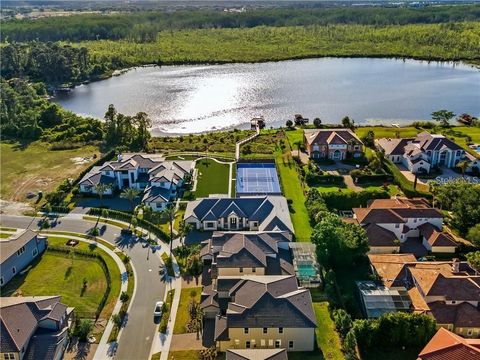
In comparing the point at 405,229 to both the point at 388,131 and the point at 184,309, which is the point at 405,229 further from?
the point at 388,131

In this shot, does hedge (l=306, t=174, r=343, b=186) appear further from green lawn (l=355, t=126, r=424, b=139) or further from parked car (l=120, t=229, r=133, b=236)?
parked car (l=120, t=229, r=133, b=236)

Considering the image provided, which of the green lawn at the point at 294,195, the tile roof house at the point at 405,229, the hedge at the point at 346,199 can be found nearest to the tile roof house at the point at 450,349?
the tile roof house at the point at 405,229

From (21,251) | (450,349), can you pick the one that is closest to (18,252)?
(21,251)

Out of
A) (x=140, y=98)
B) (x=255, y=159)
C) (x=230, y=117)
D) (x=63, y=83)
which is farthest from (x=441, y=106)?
(x=63, y=83)

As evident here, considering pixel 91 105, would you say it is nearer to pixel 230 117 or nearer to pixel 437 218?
pixel 230 117

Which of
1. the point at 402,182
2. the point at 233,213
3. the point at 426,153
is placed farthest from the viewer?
the point at 426,153

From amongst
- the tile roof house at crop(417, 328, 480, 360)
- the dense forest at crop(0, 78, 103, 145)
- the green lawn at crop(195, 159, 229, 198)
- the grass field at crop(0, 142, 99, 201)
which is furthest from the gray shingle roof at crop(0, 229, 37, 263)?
the tile roof house at crop(417, 328, 480, 360)

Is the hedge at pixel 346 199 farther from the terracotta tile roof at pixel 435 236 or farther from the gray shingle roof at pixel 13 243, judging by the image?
the gray shingle roof at pixel 13 243
